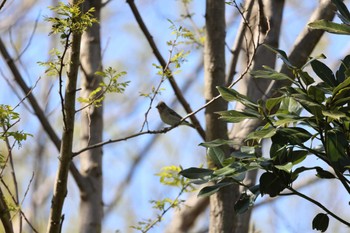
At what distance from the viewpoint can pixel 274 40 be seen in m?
2.49

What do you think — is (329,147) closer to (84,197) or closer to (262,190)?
(262,190)

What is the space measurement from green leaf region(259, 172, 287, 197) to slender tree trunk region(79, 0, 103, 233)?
1175 millimetres

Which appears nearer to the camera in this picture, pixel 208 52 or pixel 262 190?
pixel 262 190

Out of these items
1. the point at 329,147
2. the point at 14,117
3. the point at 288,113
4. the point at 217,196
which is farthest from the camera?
the point at 217,196

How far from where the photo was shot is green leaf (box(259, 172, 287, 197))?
1366 millimetres

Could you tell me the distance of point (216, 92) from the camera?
231cm

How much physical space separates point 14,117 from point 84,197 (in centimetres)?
106

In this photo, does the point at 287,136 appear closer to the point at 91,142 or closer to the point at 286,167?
the point at 286,167

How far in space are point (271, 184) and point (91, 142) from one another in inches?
50.6

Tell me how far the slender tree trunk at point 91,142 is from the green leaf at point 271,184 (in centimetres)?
118

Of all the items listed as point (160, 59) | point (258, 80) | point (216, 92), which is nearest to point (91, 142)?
point (160, 59)

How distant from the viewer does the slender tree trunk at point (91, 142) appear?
251 centimetres

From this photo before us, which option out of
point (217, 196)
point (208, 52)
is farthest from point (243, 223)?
point (208, 52)

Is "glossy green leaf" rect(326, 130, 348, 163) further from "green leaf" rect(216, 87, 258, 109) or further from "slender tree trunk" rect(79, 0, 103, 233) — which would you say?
"slender tree trunk" rect(79, 0, 103, 233)
